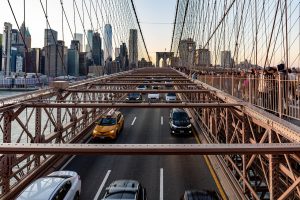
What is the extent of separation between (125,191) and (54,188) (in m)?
2.31

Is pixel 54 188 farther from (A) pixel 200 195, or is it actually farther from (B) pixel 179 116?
(B) pixel 179 116

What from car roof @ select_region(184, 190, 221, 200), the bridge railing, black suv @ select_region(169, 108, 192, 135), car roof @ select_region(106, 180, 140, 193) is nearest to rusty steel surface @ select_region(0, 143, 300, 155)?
the bridge railing

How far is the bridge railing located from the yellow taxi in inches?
402

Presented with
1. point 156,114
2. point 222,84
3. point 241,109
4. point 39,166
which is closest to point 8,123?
point 39,166

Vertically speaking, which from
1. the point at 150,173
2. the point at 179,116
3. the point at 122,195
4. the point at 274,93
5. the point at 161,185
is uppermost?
the point at 274,93

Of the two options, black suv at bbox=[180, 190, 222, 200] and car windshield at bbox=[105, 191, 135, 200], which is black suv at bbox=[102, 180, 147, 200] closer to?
car windshield at bbox=[105, 191, 135, 200]

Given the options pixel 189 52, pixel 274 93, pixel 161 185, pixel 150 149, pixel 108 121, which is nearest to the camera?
pixel 150 149

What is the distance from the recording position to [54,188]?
10.2m

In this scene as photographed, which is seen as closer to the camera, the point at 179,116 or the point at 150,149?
the point at 150,149

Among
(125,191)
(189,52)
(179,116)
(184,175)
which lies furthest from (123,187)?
(189,52)

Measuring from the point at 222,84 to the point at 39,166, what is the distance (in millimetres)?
10622

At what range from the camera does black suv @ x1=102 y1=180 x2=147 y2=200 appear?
34.3 feet

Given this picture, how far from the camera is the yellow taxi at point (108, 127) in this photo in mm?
21891

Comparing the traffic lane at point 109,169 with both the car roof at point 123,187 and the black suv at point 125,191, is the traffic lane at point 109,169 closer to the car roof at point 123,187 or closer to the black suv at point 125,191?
the car roof at point 123,187
